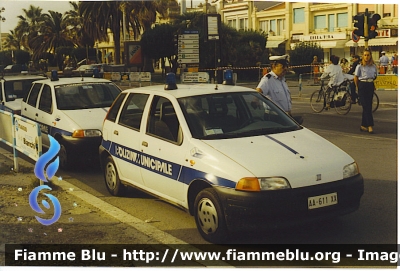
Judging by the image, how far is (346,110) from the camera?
17.1 metres

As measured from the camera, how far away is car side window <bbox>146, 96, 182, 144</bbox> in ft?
21.2

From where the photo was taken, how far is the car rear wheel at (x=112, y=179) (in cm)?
766

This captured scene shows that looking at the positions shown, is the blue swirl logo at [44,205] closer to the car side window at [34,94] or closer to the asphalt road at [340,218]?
the asphalt road at [340,218]

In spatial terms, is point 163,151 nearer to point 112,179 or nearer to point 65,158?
point 112,179

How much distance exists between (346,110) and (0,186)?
35.9ft

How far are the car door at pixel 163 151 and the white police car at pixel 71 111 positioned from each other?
273 centimetres

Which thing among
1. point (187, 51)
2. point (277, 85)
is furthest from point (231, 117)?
point (187, 51)

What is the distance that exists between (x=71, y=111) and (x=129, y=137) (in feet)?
10.2

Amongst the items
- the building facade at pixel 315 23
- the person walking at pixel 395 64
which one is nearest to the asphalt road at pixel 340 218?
the person walking at pixel 395 64

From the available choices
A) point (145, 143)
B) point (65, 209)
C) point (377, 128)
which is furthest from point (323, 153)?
point (377, 128)

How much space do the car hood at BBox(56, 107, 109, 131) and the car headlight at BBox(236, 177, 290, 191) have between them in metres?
4.55

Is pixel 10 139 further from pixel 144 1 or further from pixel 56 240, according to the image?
pixel 144 1

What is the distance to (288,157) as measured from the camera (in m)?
5.75

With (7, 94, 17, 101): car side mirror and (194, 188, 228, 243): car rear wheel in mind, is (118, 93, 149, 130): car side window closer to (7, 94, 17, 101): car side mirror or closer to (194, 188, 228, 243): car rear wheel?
(194, 188, 228, 243): car rear wheel
